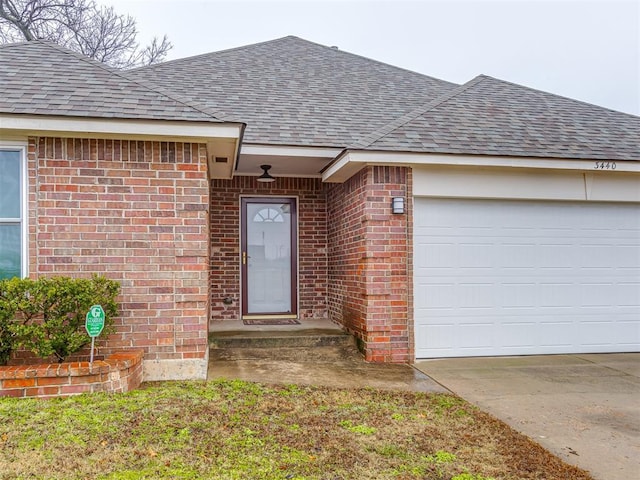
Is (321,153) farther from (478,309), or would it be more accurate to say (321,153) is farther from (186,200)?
(478,309)

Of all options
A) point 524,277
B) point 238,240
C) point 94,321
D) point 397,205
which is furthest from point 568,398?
point 238,240

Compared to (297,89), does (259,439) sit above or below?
below

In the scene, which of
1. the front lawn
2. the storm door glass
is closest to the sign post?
the front lawn

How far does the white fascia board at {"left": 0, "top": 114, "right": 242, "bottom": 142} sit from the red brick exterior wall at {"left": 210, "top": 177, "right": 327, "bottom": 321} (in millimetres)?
3187

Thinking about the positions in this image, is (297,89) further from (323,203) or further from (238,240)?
(238,240)

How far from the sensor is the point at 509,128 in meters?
7.50

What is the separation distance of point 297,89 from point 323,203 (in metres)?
2.19

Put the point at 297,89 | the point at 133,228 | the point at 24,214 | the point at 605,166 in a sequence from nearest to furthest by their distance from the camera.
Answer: the point at 24,214 → the point at 133,228 → the point at 605,166 → the point at 297,89

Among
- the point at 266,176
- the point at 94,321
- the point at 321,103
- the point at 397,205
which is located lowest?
the point at 94,321

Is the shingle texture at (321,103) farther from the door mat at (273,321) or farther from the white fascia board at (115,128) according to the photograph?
the door mat at (273,321)


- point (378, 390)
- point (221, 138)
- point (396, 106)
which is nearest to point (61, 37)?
point (396, 106)

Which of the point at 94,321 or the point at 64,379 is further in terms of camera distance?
the point at 94,321

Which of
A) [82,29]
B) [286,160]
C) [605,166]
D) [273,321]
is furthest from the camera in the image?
[82,29]

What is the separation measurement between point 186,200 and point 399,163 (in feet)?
9.20
